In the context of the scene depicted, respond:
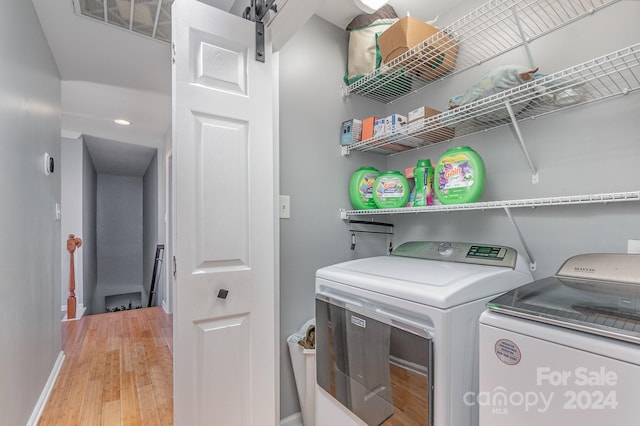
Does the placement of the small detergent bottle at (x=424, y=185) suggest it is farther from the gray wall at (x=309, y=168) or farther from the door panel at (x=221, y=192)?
the door panel at (x=221, y=192)

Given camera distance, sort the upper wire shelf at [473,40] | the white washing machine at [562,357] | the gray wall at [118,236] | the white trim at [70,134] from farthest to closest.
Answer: the gray wall at [118,236]
the white trim at [70,134]
the upper wire shelf at [473,40]
the white washing machine at [562,357]

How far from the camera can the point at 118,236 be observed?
22.7ft

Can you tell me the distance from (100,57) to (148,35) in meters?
0.57

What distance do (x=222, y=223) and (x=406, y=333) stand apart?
852mm

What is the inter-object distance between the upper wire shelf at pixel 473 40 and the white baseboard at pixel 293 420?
74.3 inches

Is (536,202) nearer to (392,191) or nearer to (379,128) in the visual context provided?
(392,191)

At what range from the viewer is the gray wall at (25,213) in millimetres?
1352

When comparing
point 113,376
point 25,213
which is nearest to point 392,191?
point 25,213

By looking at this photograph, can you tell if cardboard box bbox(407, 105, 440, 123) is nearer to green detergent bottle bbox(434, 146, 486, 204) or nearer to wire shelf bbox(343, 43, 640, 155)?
wire shelf bbox(343, 43, 640, 155)

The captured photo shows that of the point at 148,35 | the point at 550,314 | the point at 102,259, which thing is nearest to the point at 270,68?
the point at 148,35

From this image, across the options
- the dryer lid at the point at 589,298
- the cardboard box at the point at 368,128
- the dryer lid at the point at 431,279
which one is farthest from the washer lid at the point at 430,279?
the cardboard box at the point at 368,128

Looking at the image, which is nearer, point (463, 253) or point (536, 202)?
point (536, 202)

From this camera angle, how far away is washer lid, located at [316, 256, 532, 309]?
965mm

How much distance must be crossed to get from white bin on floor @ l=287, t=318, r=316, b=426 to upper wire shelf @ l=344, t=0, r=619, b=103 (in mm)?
1516
